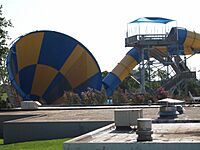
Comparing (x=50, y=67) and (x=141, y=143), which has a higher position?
(x=50, y=67)

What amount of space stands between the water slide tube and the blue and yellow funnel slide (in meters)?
2.27

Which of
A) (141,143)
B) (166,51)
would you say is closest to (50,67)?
(166,51)

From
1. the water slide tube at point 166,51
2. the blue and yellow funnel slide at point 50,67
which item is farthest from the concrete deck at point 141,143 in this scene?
the blue and yellow funnel slide at point 50,67

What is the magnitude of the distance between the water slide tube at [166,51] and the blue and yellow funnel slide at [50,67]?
2.27 metres

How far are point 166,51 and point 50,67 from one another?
11986 millimetres

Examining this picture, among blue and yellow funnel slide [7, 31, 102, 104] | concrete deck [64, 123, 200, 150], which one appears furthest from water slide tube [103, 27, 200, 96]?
concrete deck [64, 123, 200, 150]

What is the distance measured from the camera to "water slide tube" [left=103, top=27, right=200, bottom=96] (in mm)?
45562

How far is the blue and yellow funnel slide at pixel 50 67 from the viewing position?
48.2 metres

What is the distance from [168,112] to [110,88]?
3261 centimetres

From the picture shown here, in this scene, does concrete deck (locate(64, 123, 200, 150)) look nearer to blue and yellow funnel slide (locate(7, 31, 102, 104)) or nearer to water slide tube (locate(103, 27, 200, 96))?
water slide tube (locate(103, 27, 200, 96))

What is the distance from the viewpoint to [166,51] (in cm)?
4778

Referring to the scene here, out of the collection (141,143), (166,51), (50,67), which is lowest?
(141,143)

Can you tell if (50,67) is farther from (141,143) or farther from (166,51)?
(141,143)

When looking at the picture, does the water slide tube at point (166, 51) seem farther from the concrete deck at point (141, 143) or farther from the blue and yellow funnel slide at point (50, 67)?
the concrete deck at point (141, 143)
